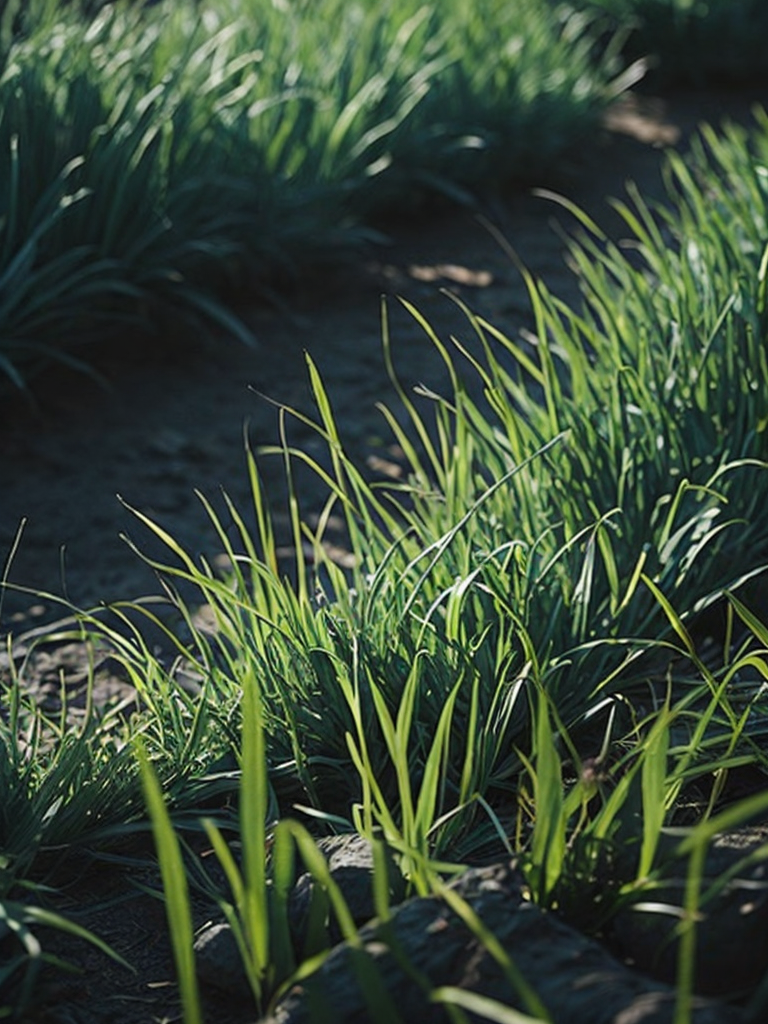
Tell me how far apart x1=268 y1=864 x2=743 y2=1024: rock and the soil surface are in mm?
416

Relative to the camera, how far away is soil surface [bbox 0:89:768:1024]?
2.59 m

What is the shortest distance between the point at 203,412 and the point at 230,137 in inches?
24.9

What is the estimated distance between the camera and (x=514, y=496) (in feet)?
7.57

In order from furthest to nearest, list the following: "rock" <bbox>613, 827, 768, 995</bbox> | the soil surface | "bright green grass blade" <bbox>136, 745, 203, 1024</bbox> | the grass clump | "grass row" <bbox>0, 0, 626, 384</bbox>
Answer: the grass clump → "grass row" <bbox>0, 0, 626, 384</bbox> → the soil surface → "rock" <bbox>613, 827, 768, 995</bbox> → "bright green grass blade" <bbox>136, 745, 203, 1024</bbox>

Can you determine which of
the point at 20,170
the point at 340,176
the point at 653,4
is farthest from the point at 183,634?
the point at 653,4

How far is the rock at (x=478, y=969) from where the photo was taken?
123 cm

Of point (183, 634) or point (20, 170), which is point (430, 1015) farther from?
point (20, 170)

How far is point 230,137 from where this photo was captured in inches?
134

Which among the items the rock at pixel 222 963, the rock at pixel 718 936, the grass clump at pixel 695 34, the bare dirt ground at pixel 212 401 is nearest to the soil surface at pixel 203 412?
the bare dirt ground at pixel 212 401

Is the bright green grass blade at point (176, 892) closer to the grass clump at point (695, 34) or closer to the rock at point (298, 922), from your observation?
the rock at point (298, 922)

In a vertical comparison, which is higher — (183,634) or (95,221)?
(95,221)

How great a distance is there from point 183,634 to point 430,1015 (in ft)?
4.02

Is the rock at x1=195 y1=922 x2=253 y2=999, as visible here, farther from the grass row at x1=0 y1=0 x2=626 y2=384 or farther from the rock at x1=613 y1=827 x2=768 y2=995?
A: the grass row at x1=0 y1=0 x2=626 y2=384

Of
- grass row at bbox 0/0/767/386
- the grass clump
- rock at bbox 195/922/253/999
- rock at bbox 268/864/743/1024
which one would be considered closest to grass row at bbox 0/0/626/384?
grass row at bbox 0/0/767/386
